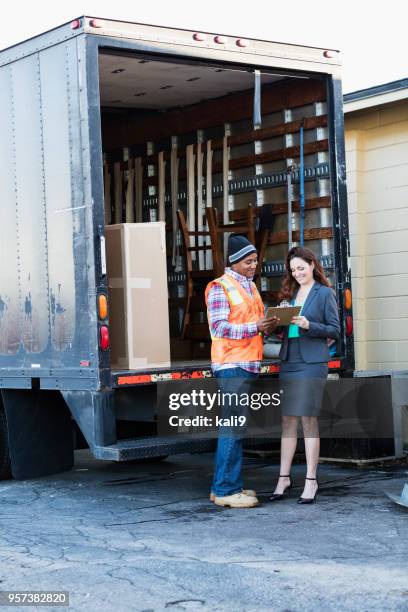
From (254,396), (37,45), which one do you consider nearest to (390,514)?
(254,396)

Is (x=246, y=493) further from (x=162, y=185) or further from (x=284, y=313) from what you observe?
(x=162, y=185)

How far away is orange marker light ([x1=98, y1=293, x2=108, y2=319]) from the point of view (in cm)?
779

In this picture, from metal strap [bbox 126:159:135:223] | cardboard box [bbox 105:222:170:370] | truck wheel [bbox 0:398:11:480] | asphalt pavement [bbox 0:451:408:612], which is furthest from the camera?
metal strap [bbox 126:159:135:223]

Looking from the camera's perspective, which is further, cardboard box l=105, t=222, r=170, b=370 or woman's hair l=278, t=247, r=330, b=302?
cardboard box l=105, t=222, r=170, b=370

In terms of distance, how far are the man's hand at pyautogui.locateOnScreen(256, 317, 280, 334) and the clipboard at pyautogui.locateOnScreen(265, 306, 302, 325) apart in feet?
0.07

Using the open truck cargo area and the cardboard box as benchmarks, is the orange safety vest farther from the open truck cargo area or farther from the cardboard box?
the cardboard box

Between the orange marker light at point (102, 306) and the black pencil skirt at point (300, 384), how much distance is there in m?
1.33

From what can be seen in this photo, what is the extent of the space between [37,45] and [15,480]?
3.63 m

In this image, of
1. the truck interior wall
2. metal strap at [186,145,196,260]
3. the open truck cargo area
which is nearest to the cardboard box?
the open truck cargo area

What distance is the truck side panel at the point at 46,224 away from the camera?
25.8 feet

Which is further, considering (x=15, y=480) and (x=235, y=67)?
(x=15, y=480)

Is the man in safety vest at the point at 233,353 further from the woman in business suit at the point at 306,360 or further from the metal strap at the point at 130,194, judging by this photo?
the metal strap at the point at 130,194

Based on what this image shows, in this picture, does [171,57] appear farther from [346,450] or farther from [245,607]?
[245,607]

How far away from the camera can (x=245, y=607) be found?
5.27 metres
